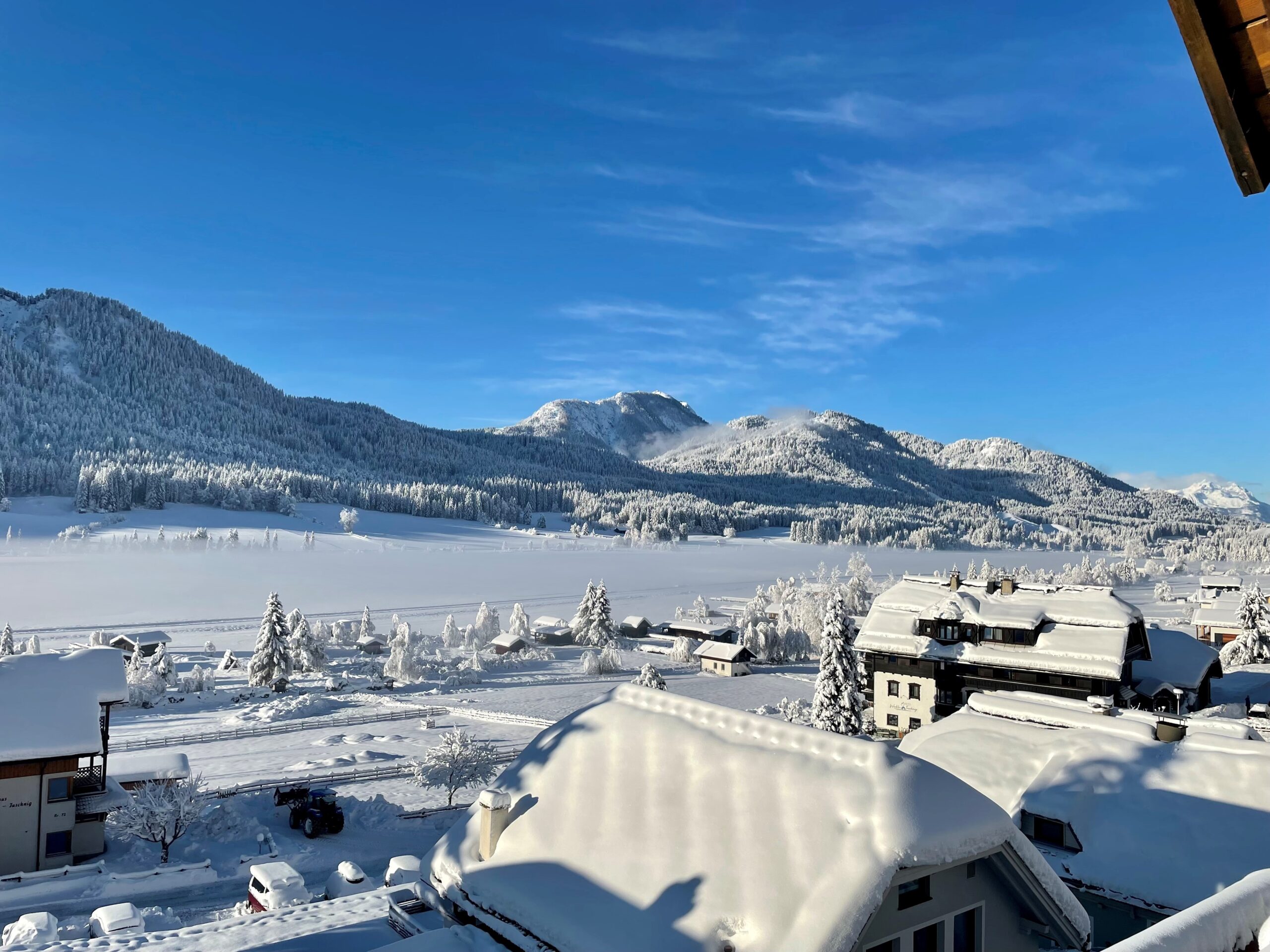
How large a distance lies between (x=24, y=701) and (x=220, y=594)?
101969 mm

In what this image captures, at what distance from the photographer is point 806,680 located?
230ft

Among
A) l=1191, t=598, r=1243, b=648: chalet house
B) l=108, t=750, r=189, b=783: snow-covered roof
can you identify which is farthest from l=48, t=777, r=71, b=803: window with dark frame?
l=1191, t=598, r=1243, b=648: chalet house

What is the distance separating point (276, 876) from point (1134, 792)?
20.9 meters

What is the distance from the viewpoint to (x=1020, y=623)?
36.4 m

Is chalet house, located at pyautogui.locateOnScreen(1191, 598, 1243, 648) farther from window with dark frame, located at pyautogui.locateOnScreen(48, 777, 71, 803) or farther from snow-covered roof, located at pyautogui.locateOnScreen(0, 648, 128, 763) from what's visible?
window with dark frame, located at pyautogui.locateOnScreen(48, 777, 71, 803)

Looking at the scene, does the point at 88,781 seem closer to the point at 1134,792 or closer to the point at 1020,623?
the point at 1134,792

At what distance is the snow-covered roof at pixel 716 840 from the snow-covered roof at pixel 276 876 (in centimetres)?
1215

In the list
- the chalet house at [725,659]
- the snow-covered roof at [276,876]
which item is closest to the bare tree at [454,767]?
the snow-covered roof at [276,876]

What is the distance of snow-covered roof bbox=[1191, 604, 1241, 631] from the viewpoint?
246 ft

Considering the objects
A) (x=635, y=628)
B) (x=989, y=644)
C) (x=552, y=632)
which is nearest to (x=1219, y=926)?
Result: (x=989, y=644)

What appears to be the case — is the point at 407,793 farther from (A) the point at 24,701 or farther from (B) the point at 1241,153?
(B) the point at 1241,153

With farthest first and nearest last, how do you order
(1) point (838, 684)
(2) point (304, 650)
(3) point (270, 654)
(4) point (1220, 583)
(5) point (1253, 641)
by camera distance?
1. (4) point (1220, 583)
2. (2) point (304, 650)
3. (3) point (270, 654)
4. (5) point (1253, 641)
5. (1) point (838, 684)

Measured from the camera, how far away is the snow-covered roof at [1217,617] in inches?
2956

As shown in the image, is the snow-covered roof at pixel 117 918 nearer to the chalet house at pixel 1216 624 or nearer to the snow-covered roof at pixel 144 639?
the snow-covered roof at pixel 144 639
